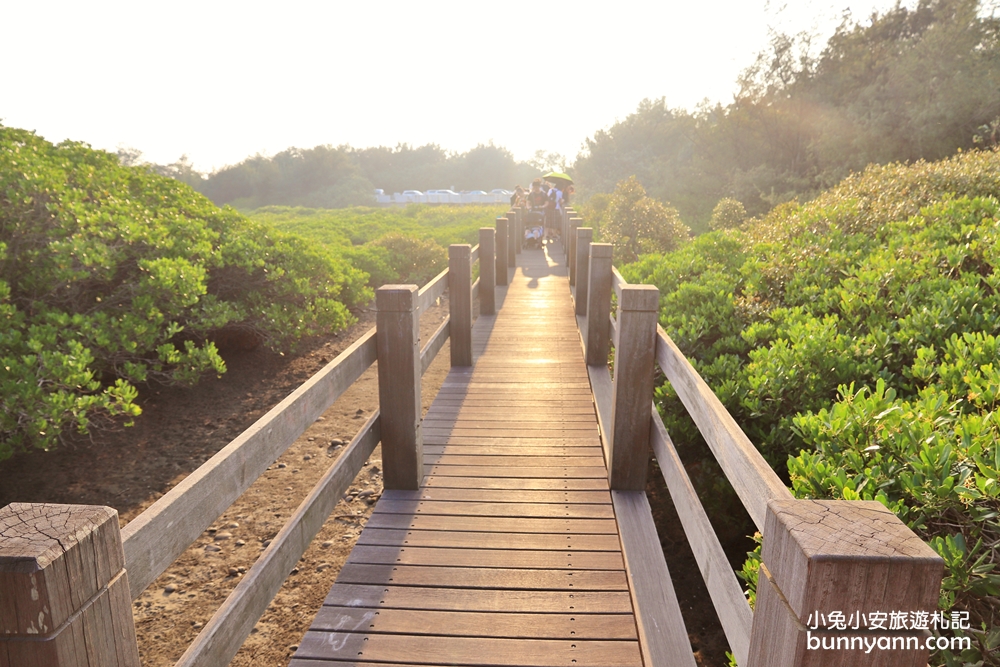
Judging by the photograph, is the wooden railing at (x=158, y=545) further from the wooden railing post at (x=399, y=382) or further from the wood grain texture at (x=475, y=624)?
the wood grain texture at (x=475, y=624)

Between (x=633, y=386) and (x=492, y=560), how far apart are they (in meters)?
1.23

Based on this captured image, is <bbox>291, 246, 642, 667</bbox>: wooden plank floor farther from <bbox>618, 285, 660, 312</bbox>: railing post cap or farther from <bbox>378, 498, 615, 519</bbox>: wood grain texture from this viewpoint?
<bbox>618, 285, 660, 312</bbox>: railing post cap

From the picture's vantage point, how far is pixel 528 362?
6.72 meters

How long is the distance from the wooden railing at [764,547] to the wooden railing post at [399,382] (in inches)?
46.7

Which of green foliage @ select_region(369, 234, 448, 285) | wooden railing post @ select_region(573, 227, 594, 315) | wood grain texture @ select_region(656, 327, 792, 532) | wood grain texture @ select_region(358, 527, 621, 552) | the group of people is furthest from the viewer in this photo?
the group of people

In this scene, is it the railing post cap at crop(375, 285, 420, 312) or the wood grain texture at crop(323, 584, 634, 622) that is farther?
the railing post cap at crop(375, 285, 420, 312)

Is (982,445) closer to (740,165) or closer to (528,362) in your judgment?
(528,362)

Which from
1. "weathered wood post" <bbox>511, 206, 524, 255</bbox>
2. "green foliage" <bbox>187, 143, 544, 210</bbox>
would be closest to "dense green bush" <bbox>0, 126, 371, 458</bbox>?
"weathered wood post" <bbox>511, 206, 524, 255</bbox>

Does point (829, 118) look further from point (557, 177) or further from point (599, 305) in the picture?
point (599, 305)

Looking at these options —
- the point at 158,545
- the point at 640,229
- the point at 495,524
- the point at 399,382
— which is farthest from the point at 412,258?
the point at 158,545

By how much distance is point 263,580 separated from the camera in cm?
204

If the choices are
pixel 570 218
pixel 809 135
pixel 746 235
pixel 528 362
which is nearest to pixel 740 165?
pixel 809 135

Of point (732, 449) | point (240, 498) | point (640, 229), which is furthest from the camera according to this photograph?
point (640, 229)

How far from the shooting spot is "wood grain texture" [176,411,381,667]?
1.67 m
